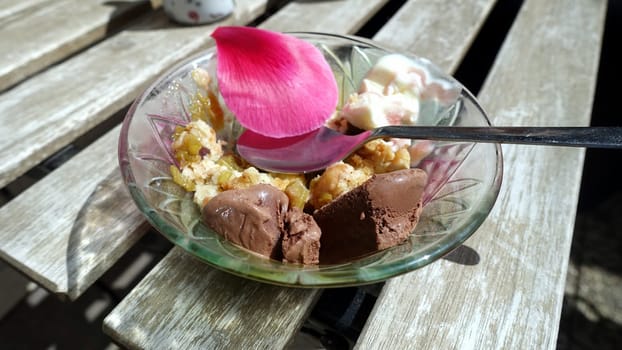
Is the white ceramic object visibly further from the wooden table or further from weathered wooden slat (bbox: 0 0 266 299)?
weathered wooden slat (bbox: 0 0 266 299)

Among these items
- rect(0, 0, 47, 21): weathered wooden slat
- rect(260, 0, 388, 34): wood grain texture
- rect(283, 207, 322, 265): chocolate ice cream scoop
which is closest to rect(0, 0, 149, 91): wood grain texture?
rect(0, 0, 47, 21): weathered wooden slat

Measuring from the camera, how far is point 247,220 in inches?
19.3

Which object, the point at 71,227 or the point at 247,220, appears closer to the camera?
the point at 247,220

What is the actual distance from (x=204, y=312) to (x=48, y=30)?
0.85 metres

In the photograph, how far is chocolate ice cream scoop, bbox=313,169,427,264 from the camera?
49cm

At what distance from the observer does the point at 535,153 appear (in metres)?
0.77

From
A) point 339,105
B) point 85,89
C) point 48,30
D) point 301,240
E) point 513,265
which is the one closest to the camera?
point 301,240

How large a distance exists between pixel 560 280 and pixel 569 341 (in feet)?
2.49

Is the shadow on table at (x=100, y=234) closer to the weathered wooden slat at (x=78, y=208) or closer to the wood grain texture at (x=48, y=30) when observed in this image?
the weathered wooden slat at (x=78, y=208)

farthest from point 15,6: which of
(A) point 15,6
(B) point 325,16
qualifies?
(B) point 325,16

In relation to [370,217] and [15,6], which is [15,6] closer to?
[15,6]

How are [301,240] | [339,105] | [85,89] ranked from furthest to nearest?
[85,89]
[339,105]
[301,240]

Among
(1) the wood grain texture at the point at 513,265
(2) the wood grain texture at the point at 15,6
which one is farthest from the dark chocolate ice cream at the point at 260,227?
(2) the wood grain texture at the point at 15,6

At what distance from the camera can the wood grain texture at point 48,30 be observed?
0.92 meters
